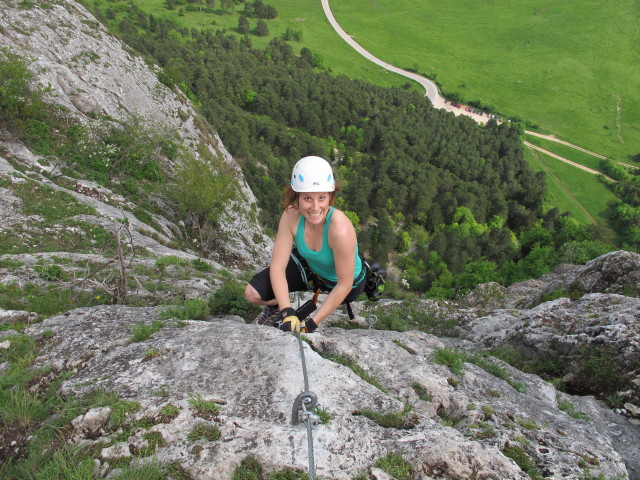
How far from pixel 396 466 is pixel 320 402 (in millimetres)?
1122

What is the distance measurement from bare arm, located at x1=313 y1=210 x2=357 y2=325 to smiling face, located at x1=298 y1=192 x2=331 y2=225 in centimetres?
18

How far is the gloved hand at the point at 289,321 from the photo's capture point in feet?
19.4

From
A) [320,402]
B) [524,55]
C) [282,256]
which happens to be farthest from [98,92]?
[524,55]

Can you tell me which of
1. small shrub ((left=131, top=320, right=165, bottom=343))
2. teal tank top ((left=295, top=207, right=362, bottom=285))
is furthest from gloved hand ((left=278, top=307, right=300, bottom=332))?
small shrub ((left=131, top=320, right=165, bottom=343))

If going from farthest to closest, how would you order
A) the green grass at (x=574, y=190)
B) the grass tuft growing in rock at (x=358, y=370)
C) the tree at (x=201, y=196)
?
the green grass at (x=574, y=190), the tree at (x=201, y=196), the grass tuft growing in rock at (x=358, y=370)

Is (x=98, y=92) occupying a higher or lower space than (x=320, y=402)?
higher

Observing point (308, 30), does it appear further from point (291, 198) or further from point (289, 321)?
point (289, 321)

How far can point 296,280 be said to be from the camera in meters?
7.46

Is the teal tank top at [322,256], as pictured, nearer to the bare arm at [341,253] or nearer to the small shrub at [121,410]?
the bare arm at [341,253]

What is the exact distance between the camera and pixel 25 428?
14.4 ft

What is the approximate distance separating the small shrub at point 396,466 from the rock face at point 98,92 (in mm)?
13381

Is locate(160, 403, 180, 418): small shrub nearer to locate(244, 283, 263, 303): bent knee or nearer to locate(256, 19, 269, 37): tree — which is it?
locate(244, 283, 263, 303): bent knee

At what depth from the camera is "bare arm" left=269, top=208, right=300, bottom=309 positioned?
6.10 metres

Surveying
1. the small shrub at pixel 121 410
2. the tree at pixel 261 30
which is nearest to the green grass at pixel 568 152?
the tree at pixel 261 30
